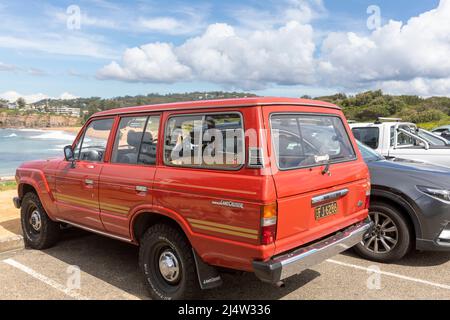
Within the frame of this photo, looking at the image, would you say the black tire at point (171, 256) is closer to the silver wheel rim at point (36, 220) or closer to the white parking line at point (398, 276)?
the white parking line at point (398, 276)

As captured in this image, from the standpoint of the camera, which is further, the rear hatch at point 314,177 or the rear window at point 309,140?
the rear window at point 309,140

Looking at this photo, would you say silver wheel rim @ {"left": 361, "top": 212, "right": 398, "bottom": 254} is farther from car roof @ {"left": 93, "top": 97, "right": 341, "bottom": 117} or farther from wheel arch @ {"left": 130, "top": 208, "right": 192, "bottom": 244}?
wheel arch @ {"left": 130, "top": 208, "right": 192, "bottom": 244}

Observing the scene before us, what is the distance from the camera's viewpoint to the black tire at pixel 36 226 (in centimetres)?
552

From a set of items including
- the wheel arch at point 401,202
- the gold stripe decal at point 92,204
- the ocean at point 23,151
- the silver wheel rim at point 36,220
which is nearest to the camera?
the gold stripe decal at point 92,204

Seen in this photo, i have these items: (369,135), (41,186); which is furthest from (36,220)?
(369,135)

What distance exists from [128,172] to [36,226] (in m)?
2.60

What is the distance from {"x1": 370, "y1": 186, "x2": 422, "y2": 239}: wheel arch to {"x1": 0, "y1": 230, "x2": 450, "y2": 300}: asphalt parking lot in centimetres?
55

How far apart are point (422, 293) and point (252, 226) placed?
231 cm

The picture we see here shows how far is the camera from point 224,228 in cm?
317

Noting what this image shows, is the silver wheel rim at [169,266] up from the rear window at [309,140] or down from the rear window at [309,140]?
down

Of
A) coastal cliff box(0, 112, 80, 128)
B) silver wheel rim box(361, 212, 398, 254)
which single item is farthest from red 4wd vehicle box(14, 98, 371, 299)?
coastal cliff box(0, 112, 80, 128)

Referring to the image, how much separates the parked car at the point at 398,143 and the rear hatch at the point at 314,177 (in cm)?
376
